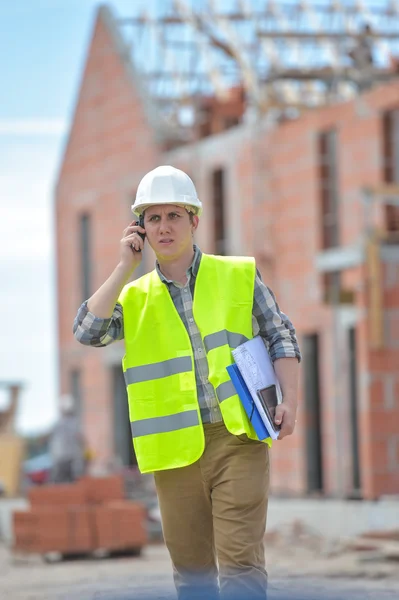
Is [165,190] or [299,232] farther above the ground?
[299,232]

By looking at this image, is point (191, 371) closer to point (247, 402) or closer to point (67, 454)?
point (247, 402)

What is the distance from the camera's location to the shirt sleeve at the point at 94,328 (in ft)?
19.4

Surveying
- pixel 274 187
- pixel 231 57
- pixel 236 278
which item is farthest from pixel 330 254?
pixel 236 278

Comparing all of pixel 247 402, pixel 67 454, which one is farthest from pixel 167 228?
pixel 67 454

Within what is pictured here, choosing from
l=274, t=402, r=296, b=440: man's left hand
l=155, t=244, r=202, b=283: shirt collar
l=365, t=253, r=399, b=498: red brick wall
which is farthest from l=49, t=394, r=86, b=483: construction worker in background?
l=274, t=402, r=296, b=440: man's left hand

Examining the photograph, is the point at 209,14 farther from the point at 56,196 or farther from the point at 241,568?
the point at 241,568

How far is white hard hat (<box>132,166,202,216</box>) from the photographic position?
5.95 meters

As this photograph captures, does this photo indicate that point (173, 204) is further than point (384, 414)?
No

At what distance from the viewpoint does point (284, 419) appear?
5828 millimetres

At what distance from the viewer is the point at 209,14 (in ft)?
101

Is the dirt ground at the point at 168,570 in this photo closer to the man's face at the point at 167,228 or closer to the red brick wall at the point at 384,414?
the red brick wall at the point at 384,414

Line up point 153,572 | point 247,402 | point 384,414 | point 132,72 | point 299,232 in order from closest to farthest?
1. point 247,402
2. point 153,572
3. point 384,414
4. point 299,232
5. point 132,72

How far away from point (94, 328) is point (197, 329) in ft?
1.27

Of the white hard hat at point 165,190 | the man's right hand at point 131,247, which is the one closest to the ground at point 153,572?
the man's right hand at point 131,247
